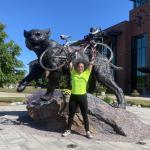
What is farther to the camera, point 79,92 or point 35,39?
point 35,39

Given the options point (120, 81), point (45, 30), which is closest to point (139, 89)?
point (120, 81)

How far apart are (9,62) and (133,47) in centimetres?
3760

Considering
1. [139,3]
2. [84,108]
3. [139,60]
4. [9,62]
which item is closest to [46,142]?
[84,108]

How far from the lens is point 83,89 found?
8906mm

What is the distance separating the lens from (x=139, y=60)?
181ft

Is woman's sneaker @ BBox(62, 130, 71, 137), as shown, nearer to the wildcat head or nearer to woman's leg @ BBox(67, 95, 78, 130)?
woman's leg @ BBox(67, 95, 78, 130)

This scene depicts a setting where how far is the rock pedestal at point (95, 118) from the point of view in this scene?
9.66m

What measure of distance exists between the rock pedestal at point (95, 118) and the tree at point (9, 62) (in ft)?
34.1

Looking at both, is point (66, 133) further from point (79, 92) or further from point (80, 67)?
point (80, 67)

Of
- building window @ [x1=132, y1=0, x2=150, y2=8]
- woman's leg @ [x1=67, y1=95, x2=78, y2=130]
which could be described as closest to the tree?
woman's leg @ [x1=67, y1=95, x2=78, y2=130]

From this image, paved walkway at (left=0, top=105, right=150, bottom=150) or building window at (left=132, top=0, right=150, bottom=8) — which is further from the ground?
building window at (left=132, top=0, right=150, bottom=8)

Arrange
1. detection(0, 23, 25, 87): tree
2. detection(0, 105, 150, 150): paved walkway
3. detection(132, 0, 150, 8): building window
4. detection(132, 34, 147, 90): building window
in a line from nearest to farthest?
detection(0, 105, 150, 150): paved walkway
detection(0, 23, 25, 87): tree
detection(132, 34, 147, 90): building window
detection(132, 0, 150, 8): building window

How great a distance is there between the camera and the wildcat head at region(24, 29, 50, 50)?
36.2 ft

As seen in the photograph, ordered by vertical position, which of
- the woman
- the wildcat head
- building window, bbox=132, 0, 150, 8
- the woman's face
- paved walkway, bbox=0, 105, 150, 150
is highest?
building window, bbox=132, 0, 150, 8
